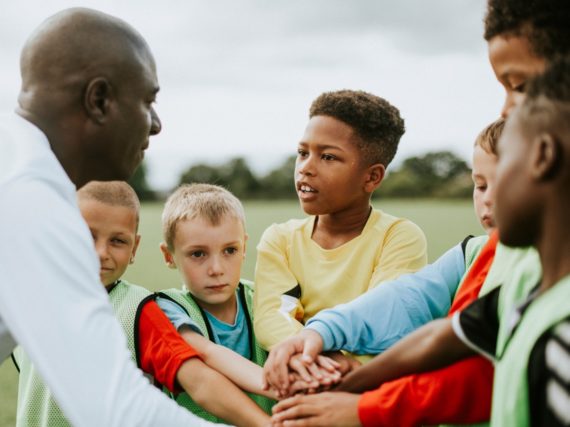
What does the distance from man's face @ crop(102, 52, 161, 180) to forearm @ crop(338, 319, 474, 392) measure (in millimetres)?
937

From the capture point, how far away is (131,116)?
2115 millimetres

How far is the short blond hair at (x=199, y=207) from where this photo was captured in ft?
8.98

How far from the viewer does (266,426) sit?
2.13m

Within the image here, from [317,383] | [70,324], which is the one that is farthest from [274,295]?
[70,324]

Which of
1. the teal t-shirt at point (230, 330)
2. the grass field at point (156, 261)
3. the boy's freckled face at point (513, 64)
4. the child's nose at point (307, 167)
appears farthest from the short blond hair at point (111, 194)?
the grass field at point (156, 261)

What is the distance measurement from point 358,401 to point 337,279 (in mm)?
815

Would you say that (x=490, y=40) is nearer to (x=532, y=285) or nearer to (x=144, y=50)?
(x=532, y=285)

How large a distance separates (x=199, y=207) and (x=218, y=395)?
771mm

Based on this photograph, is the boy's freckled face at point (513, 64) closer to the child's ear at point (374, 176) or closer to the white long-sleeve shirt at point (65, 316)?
the white long-sleeve shirt at point (65, 316)

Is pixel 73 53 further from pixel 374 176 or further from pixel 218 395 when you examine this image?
pixel 374 176

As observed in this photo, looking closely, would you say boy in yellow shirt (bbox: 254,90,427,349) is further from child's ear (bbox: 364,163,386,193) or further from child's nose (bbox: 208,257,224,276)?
child's nose (bbox: 208,257,224,276)

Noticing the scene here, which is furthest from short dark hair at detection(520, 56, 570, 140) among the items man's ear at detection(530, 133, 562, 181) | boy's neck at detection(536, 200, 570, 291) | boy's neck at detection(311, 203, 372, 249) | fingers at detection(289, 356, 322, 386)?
boy's neck at detection(311, 203, 372, 249)

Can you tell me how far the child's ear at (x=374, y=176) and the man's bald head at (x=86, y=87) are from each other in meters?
1.17

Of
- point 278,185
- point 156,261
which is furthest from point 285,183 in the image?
point 156,261
